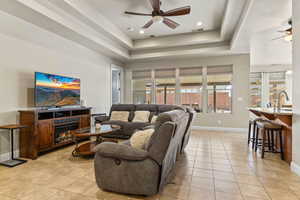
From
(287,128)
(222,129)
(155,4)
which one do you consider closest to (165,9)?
(155,4)

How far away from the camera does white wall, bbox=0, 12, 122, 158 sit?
10.6 ft

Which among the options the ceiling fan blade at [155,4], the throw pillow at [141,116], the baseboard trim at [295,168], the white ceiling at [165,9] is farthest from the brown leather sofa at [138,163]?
the white ceiling at [165,9]

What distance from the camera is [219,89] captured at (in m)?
6.59

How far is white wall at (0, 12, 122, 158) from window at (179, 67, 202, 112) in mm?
3951

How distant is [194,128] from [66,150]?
15.6 feet

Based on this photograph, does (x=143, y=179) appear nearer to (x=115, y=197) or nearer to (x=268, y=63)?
(x=115, y=197)

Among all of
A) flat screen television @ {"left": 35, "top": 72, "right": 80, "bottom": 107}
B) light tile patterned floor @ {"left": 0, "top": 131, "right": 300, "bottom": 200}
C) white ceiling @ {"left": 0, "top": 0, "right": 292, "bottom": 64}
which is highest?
white ceiling @ {"left": 0, "top": 0, "right": 292, "bottom": 64}

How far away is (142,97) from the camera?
765 cm

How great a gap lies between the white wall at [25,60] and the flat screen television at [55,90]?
31cm

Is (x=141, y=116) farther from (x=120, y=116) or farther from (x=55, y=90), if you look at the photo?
(x=55, y=90)

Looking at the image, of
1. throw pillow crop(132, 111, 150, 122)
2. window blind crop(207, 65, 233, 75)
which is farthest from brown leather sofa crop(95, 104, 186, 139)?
window blind crop(207, 65, 233, 75)

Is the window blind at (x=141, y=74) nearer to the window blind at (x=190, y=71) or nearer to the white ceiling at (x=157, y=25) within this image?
the white ceiling at (x=157, y=25)

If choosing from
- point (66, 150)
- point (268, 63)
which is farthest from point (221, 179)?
point (268, 63)

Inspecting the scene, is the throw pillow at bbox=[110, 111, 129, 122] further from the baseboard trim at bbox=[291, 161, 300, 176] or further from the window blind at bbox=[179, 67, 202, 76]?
the baseboard trim at bbox=[291, 161, 300, 176]
